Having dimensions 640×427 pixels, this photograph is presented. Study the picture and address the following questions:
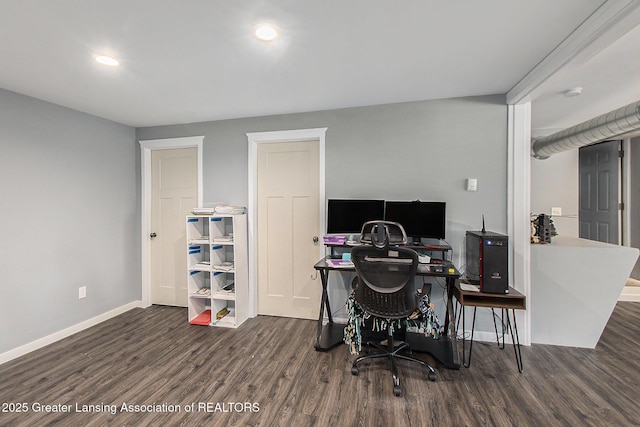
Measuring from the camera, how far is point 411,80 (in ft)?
7.49

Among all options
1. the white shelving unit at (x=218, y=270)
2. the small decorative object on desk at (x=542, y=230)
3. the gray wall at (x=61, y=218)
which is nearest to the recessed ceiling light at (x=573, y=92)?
the small decorative object on desk at (x=542, y=230)

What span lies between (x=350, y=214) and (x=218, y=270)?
166cm

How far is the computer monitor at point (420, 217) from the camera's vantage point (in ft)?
8.13

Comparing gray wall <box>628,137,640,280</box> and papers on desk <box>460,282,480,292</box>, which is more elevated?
gray wall <box>628,137,640,280</box>

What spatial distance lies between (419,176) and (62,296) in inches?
157

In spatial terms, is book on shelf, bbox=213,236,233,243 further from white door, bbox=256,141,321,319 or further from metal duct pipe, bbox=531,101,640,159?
metal duct pipe, bbox=531,101,640,159

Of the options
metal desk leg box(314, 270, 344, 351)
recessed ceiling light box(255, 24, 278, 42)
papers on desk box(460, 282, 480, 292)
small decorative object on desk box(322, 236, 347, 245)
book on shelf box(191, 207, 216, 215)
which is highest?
recessed ceiling light box(255, 24, 278, 42)

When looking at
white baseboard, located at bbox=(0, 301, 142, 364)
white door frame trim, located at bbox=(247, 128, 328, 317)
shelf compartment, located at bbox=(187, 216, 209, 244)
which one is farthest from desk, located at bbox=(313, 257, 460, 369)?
white baseboard, located at bbox=(0, 301, 142, 364)

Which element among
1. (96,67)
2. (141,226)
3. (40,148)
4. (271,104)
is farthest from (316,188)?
(40,148)

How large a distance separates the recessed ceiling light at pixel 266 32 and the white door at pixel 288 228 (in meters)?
1.47

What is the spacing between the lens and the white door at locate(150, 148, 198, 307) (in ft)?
11.5

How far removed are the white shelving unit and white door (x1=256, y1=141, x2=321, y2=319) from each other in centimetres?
25

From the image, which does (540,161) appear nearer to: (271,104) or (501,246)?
(501,246)

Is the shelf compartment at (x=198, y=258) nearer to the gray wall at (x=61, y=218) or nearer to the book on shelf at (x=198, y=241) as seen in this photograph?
the book on shelf at (x=198, y=241)
